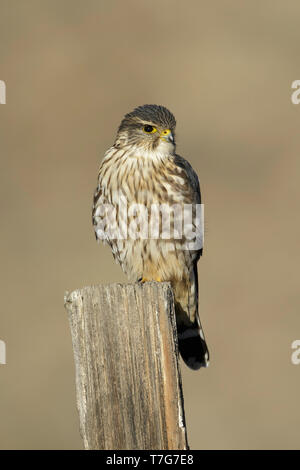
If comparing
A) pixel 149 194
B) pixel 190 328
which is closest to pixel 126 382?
pixel 149 194

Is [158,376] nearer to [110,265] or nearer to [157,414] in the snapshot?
[157,414]

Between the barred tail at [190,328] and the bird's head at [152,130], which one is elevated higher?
the bird's head at [152,130]

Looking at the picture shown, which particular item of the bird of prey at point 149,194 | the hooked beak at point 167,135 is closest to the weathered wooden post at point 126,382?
the bird of prey at point 149,194

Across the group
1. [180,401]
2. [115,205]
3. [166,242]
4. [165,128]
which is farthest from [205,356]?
[180,401]

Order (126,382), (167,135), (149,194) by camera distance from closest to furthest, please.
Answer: (126,382) → (149,194) → (167,135)

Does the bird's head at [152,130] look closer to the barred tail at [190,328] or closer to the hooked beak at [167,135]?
the hooked beak at [167,135]

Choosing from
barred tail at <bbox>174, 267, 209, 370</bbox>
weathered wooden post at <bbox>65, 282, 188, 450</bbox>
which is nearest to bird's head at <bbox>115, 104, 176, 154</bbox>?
barred tail at <bbox>174, 267, 209, 370</bbox>

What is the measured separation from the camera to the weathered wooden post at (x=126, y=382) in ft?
9.41

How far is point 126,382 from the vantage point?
2.87 m

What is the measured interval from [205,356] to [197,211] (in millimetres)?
843

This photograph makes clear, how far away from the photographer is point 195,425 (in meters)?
7.88

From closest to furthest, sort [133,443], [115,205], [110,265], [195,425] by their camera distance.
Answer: [133,443], [115,205], [195,425], [110,265]

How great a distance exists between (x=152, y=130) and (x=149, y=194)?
41 cm

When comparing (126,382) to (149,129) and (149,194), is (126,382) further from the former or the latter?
(149,129)
